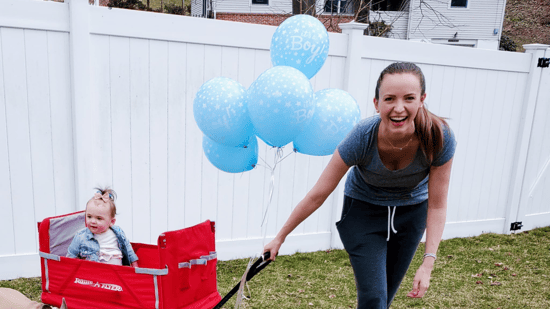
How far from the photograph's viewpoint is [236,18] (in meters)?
17.3

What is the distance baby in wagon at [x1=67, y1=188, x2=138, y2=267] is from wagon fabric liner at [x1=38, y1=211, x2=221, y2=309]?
0.17 metres

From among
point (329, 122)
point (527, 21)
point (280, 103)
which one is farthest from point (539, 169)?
point (527, 21)

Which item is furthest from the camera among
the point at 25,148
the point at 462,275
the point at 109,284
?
the point at 462,275

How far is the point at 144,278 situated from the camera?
2.13m

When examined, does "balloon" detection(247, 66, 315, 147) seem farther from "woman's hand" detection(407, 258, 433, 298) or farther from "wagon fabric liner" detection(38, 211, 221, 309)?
"woman's hand" detection(407, 258, 433, 298)

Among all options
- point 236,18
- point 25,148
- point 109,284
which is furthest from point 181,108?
point 236,18

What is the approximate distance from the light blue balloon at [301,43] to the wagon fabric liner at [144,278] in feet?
3.60

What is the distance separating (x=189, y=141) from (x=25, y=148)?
124 centimetres

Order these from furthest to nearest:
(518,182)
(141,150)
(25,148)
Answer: (518,182), (141,150), (25,148)

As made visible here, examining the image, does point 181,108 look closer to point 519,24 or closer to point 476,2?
point 476,2

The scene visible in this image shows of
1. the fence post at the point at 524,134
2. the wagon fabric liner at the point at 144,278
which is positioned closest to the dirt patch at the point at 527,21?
the fence post at the point at 524,134

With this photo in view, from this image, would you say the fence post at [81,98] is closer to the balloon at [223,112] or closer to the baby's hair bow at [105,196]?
the baby's hair bow at [105,196]

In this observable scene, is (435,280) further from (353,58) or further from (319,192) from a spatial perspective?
(319,192)

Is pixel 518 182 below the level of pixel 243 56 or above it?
below
